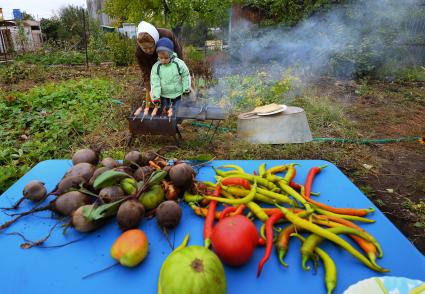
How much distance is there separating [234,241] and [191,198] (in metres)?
0.50

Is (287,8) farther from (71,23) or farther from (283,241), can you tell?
(71,23)

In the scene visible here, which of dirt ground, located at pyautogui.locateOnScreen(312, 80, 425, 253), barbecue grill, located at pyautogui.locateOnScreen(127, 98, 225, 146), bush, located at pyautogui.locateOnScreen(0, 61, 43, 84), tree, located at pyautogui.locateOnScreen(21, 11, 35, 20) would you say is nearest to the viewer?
dirt ground, located at pyautogui.locateOnScreen(312, 80, 425, 253)

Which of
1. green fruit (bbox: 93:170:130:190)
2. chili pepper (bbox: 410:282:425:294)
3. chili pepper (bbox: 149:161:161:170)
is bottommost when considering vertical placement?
chili pepper (bbox: 410:282:425:294)

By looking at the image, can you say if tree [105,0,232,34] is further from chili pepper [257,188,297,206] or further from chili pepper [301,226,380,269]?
chili pepper [301,226,380,269]

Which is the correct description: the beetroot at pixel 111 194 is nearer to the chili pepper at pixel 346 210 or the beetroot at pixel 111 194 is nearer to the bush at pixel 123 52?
the chili pepper at pixel 346 210

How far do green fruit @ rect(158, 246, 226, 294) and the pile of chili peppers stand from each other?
0.26 meters

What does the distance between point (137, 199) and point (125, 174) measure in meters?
0.16

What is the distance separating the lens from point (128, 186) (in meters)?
1.52

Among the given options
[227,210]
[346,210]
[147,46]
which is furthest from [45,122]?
[346,210]

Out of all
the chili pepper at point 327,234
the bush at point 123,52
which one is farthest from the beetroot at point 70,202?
the bush at point 123,52

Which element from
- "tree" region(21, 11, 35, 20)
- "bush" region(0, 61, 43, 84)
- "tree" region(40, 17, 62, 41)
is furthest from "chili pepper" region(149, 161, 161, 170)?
"tree" region(21, 11, 35, 20)

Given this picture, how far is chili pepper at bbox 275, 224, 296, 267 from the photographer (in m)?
1.34

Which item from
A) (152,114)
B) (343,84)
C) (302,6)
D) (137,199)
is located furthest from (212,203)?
(302,6)

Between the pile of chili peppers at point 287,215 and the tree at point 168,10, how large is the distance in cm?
909
